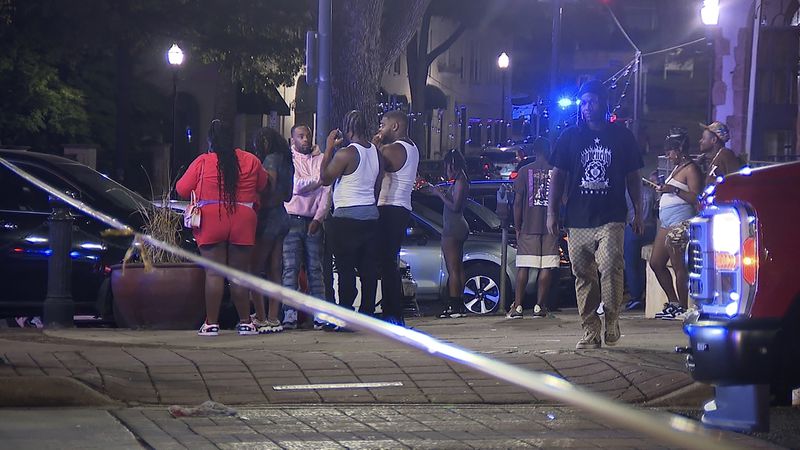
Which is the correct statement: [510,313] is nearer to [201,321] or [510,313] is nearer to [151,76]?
[201,321]

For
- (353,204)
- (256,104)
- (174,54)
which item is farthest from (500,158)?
(353,204)

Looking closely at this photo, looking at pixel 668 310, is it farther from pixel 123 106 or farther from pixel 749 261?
pixel 123 106

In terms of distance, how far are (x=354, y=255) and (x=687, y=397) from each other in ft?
11.6

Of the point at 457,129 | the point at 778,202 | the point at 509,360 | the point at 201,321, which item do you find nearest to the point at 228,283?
the point at 201,321

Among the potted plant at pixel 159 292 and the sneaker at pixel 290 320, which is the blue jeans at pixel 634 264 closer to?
the sneaker at pixel 290 320

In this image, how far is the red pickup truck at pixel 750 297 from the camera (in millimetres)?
5934

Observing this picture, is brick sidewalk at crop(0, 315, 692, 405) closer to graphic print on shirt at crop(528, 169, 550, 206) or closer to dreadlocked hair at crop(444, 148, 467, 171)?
graphic print on shirt at crop(528, 169, 550, 206)

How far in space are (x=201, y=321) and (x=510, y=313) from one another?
9.81ft

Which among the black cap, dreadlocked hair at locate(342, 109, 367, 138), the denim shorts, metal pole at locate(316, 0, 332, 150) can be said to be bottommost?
the denim shorts

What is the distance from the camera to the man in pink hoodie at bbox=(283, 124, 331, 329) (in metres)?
11.1

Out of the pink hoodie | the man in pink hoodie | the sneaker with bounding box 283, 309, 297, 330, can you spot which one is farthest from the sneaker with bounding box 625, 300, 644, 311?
the pink hoodie

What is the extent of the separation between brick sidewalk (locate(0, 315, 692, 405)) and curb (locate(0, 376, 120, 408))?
4.6 inches

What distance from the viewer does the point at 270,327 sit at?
10797 mm

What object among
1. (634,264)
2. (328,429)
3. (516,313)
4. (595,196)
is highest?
(595,196)
